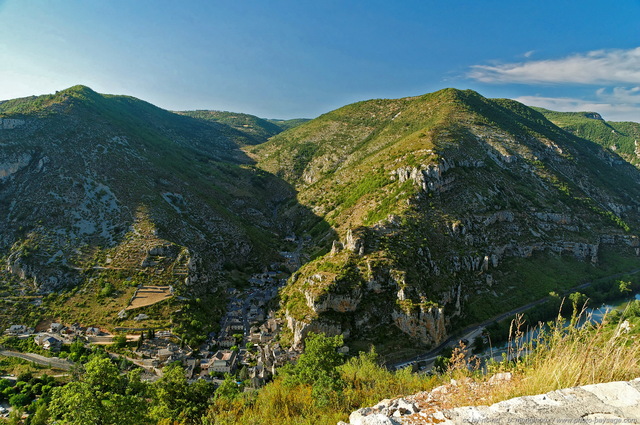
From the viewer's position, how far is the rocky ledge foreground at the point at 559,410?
16.9 feet

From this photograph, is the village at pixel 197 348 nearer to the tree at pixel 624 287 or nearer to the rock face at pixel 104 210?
the rock face at pixel 104 210

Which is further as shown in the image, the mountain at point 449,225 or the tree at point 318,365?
the mountain at point 449,225

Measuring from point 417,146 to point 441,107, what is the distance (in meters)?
40.4

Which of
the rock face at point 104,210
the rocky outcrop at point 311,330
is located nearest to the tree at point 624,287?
the rocky outcrop at point 311,330

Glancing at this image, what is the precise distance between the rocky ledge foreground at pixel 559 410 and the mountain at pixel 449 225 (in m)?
30.9

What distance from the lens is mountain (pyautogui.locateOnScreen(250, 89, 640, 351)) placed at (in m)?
38.3

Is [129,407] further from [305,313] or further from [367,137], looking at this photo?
[367,137]

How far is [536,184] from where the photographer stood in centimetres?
7056

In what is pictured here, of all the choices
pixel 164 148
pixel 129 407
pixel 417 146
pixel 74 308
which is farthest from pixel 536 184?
pixel 164 148

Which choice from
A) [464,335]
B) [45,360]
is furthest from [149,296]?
[464,335]

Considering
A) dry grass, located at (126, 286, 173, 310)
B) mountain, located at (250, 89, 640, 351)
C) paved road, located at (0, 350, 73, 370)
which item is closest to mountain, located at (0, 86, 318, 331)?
dry grass, located at (126, 286, 173, 310)

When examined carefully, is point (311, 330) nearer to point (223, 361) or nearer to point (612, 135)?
point (223, 361)

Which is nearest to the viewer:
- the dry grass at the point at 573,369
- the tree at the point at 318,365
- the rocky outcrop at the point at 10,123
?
the dry grass at the point at 573,369

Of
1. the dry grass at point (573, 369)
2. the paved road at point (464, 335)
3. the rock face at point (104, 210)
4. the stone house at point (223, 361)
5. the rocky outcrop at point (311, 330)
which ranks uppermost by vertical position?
the rock face at point (104, 210)
